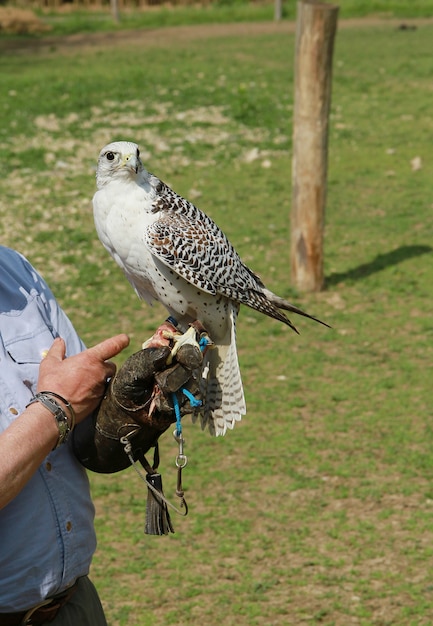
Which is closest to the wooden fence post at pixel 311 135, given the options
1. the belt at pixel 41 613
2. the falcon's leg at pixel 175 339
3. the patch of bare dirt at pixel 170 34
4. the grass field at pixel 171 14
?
the falcon's leg at pixel 175 339

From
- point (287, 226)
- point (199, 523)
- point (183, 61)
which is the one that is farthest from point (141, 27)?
point (199, 523)

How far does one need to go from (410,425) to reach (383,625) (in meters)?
1.75

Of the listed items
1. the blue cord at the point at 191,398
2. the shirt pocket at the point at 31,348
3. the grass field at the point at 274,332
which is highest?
the shirt pocket at the point at 31,348

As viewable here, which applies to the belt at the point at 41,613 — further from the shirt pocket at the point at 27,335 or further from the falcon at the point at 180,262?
the falcon at the point at 180,262

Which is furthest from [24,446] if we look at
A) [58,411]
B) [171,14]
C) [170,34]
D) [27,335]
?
[171,14]

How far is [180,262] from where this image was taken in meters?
3.14

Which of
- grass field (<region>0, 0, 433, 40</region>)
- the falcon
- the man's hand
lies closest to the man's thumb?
the man's hand

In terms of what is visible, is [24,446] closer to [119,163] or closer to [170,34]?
[119,163]

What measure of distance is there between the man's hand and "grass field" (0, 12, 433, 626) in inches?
80.0

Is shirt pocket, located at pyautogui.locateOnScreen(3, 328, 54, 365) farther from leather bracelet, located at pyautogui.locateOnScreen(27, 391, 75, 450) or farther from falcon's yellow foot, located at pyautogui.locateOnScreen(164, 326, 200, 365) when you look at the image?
falcon's yellow foot, located at pyautogui.locateOnScreen(164, 326, 200, 365)

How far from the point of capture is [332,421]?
572 centimetres

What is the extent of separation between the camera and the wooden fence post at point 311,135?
7297 mm

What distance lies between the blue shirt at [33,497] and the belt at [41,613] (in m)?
0.05

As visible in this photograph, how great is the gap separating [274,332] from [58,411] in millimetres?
4765
